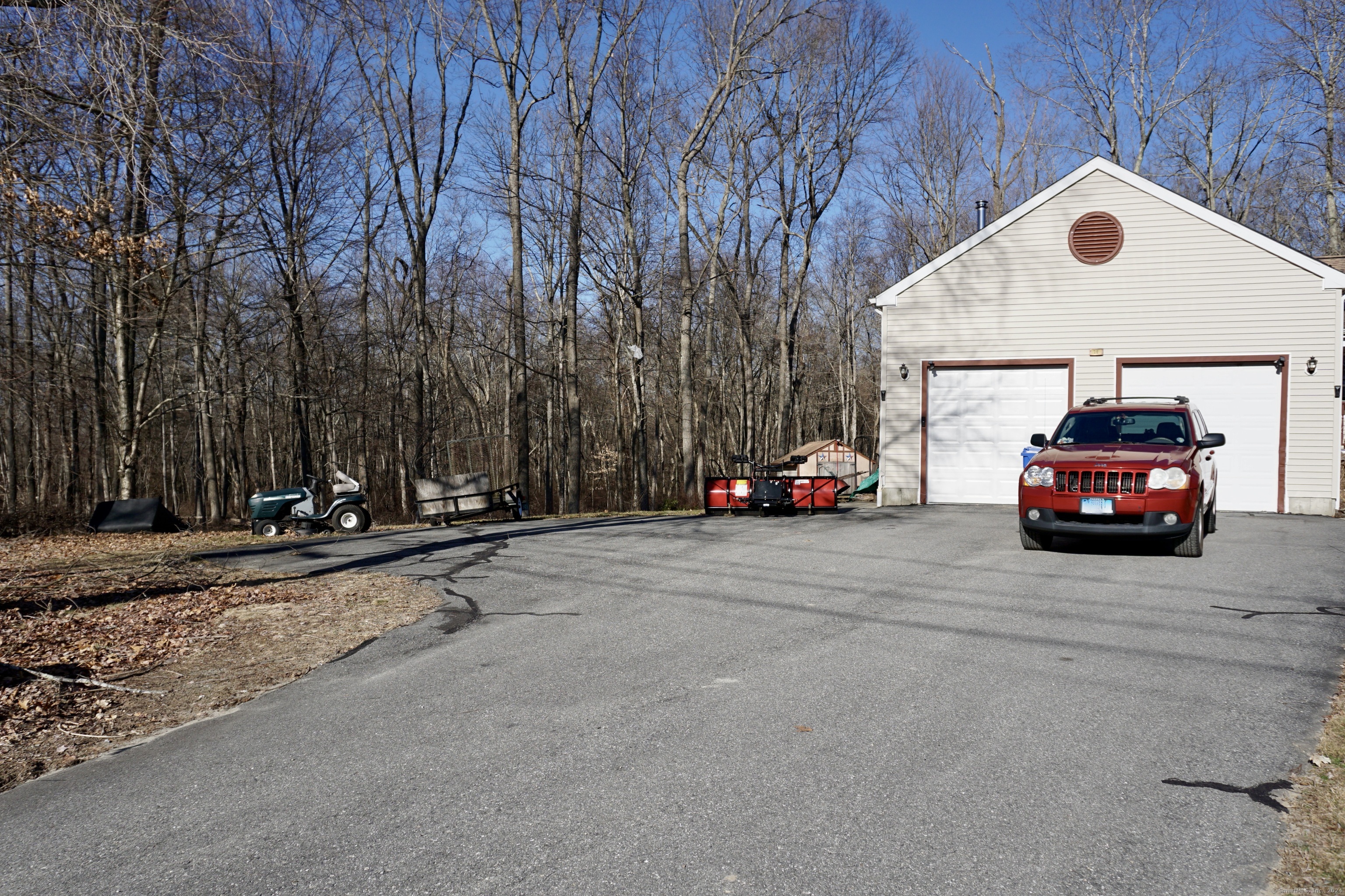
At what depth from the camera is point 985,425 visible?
1819 centimetres

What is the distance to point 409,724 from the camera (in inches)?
205

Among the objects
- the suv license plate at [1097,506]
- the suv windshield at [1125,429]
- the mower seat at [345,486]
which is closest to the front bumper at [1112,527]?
the suv license plate at [1097,506]

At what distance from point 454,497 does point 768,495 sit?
6781 millimetres

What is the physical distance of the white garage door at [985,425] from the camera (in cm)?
1786

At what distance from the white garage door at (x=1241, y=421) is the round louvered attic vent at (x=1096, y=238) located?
8.23ft

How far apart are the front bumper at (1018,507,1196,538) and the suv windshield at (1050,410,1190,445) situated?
1.31 meters

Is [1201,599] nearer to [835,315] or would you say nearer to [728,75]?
[728,75]

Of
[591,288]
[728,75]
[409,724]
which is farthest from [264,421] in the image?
[409,724]

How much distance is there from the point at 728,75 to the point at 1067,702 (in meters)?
23.0

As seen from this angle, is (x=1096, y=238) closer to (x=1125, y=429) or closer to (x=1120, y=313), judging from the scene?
(x=1120, y=313)

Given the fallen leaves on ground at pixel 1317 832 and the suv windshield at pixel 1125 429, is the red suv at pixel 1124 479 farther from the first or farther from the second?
the fallen leaves on ground at pixel 1317 832

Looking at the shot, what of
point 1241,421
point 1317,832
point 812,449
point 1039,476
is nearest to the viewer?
point 1317,832

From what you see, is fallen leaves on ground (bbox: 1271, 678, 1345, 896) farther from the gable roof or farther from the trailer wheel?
the gable roof

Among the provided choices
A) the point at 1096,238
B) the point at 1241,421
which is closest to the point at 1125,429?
the point at 1241,421
